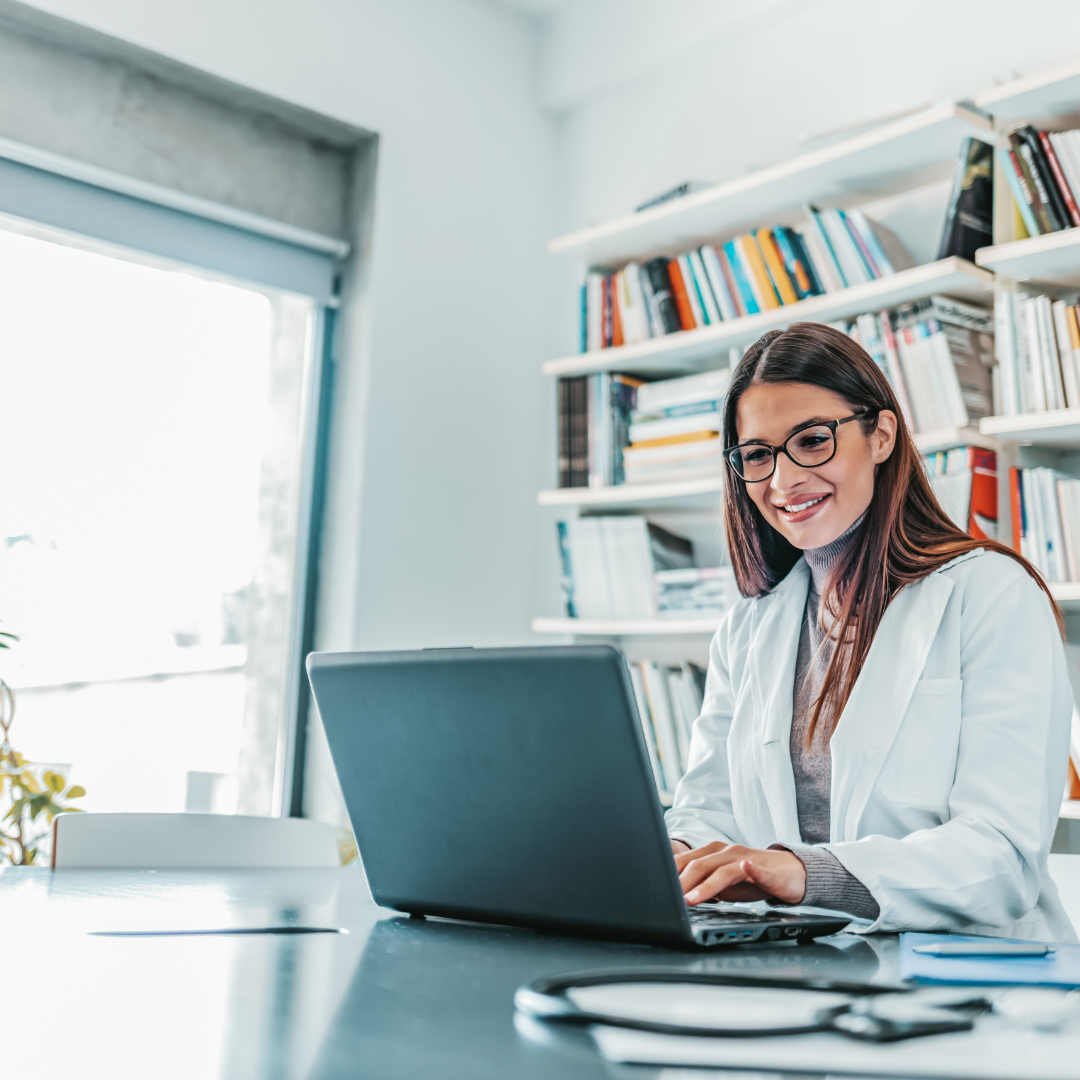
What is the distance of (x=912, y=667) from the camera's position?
52.3 inches

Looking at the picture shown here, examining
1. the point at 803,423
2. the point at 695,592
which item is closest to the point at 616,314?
the point at 695,592

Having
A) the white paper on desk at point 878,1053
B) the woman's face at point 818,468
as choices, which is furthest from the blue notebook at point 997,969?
the woman's face at point 818,468

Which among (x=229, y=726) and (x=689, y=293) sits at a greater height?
(x=689, y=293)

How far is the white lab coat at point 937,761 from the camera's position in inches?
42.7

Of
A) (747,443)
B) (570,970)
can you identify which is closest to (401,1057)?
(570,970)

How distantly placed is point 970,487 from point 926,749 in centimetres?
101

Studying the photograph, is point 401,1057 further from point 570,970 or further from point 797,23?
point 797,23

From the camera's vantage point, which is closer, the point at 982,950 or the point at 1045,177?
the point at 982,950

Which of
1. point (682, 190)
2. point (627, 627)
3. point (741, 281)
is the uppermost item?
point (682, 190)

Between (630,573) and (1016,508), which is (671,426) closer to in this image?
(630,573)

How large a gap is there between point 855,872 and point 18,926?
68 centimetres

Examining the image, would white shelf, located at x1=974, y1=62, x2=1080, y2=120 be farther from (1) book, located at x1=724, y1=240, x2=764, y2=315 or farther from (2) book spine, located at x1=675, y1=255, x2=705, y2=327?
(2) book spine, located at x1=675, y1=255, x2=705, y2=327

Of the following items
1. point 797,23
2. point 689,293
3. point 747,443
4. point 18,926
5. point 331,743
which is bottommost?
point 18,926

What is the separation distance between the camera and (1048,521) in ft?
6.97
